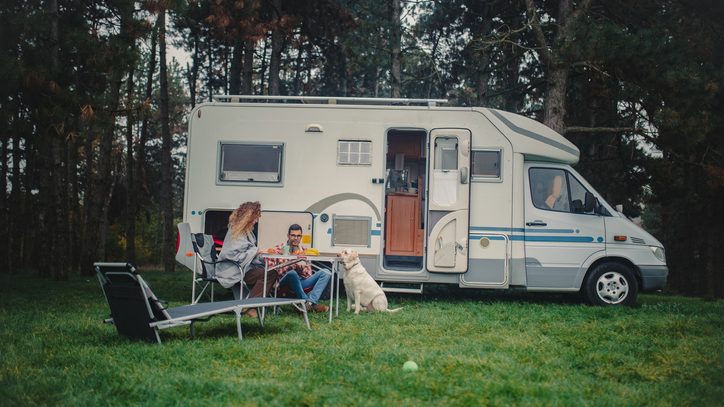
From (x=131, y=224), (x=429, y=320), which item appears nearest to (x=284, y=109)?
(x=429, y=320)

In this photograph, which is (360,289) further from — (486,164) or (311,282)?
(486,164)

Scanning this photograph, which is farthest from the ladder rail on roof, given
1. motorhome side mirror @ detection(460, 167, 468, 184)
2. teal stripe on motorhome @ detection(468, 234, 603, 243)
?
teal stripe on motorhome @ detection(468, 234, 603, 243)

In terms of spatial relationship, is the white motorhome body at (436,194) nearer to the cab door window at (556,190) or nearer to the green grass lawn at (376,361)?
the cab door window at (556,190)

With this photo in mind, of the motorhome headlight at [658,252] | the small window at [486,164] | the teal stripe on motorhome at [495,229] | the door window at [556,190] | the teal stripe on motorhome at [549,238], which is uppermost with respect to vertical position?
the small window at [486,164]

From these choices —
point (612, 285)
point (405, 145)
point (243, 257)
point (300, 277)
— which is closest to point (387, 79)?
point (405, 145)

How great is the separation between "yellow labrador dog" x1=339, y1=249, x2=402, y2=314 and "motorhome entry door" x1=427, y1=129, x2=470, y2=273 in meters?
1.67

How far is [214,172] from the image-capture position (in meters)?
11.5

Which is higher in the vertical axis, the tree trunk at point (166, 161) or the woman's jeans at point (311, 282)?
the tree trunk at point (166, 161)

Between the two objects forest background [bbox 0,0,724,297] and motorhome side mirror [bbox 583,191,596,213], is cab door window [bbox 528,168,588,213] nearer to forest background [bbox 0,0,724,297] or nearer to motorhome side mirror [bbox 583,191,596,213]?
motorhome side mirror [bbox 583,191,596,213]

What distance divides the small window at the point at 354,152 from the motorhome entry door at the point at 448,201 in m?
0.89

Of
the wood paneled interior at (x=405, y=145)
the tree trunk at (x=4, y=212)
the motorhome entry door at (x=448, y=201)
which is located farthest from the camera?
the tree trunk at (x=4, y=212)

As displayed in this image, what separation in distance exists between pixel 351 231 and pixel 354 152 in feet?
3.69

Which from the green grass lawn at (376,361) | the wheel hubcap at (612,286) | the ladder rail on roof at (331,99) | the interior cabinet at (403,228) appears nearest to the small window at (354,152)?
the ladder rail on roof at (331,99)

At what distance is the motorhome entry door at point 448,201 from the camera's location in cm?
1132
